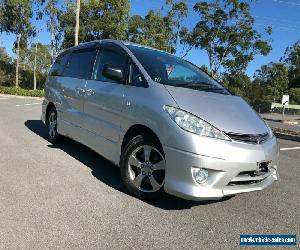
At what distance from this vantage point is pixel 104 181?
5191mm

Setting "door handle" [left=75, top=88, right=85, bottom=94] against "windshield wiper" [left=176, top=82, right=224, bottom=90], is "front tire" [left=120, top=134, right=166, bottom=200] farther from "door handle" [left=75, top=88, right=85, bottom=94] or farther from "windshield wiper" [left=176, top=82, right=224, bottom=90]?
"door handle" [left=75, top=88, right=85, bottom=94]

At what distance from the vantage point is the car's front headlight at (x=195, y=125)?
408 centimetres

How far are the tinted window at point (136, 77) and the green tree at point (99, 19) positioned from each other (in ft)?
108

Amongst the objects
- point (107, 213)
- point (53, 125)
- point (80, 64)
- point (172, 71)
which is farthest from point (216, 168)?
point (53, 125)

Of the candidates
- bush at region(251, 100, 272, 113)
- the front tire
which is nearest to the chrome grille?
the front tire

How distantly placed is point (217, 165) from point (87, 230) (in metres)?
1.35

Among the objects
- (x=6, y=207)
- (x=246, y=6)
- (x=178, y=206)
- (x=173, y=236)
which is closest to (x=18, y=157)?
(x=6, y=207)

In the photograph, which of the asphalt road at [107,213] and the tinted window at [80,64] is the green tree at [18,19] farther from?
the asphalt road at [107,213]

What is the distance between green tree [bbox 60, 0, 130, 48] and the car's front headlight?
33841mm

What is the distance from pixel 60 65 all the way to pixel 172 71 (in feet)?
9.74

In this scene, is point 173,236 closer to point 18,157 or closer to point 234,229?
point 234,229

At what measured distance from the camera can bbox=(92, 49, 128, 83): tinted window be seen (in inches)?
210

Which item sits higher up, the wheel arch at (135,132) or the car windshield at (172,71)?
the car windshield at (172,71)

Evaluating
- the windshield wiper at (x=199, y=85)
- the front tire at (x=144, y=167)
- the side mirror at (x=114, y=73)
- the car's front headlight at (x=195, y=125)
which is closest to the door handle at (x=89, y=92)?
the side mirror at (x=114, y=73)
